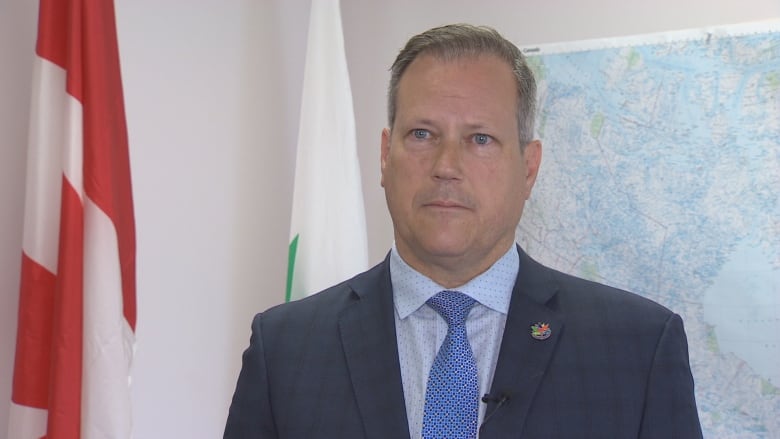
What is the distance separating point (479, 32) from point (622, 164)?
147 centimetres

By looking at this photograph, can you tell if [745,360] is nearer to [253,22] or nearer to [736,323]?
[736,323]

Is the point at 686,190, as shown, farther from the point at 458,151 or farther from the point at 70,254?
the point at 70,254

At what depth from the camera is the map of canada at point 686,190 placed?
2.61 metres

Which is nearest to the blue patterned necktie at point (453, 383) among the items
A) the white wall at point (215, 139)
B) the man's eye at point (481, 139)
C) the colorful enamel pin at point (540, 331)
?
the colorful enamel pin at point (540, 331)

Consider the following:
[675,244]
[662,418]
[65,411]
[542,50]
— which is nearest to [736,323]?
[675,244]

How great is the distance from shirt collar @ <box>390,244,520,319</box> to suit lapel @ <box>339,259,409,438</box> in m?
0.03

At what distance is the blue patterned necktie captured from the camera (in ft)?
4.25

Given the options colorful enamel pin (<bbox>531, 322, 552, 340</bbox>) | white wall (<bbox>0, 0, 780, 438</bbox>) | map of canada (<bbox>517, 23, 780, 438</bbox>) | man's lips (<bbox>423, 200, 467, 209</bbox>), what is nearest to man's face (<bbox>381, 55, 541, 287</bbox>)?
man's lips (<bbox>423, 200, 467, 209</bbox>)

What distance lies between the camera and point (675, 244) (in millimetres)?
2736

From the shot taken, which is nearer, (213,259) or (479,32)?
(479,32)

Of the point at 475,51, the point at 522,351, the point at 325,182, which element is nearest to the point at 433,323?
the point at 522,351

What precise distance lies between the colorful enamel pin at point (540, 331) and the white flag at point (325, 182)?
1.60m

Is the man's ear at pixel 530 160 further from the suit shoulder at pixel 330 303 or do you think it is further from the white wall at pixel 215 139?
the white wall at pixel 215 139

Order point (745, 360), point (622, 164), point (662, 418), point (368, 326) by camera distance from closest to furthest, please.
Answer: point (662, 418), point (368, 326), point (745, 360), point (622, 164)
